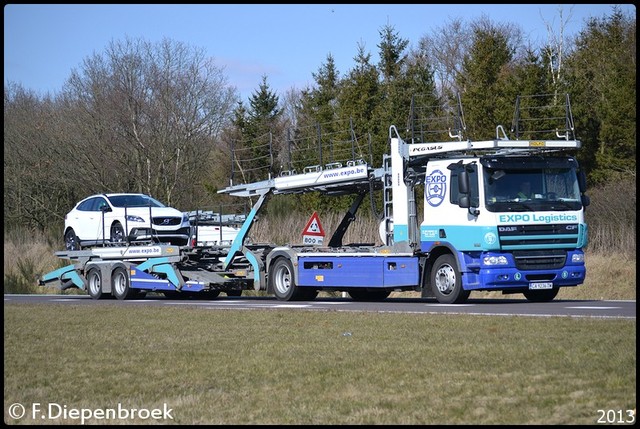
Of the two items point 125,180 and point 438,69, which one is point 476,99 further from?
point 438,69

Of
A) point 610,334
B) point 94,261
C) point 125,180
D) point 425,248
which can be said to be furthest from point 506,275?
point 125,180

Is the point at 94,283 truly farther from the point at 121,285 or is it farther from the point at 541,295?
the point at 541,295

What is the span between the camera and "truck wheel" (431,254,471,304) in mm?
20234

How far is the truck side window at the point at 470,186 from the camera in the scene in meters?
19.8

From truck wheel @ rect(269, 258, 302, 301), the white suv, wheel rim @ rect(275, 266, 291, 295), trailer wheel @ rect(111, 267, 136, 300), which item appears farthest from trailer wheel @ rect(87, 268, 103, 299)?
wheel rim @ rect(275, 266, 291, 295)

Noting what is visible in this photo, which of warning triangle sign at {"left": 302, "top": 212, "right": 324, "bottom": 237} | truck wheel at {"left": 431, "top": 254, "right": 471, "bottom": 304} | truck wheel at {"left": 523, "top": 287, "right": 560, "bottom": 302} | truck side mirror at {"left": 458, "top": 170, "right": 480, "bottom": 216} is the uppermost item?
truck side mirror at {"left": 458, "top": 170, "right": 480, "bottom": 216}

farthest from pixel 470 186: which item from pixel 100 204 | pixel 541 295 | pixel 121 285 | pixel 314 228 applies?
pixel 100 204

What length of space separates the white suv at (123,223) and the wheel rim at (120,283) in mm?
949

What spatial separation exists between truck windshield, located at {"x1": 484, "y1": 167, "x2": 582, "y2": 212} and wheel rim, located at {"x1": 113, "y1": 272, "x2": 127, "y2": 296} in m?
11.3

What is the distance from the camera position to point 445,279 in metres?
20.6

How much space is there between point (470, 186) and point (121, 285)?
36.8 ft

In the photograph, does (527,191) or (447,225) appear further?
(447,225)

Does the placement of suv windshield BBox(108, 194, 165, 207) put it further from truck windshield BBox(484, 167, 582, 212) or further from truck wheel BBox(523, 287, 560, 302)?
truck windshield BBox(484, 167, 582, 212)

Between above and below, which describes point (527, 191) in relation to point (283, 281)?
above
